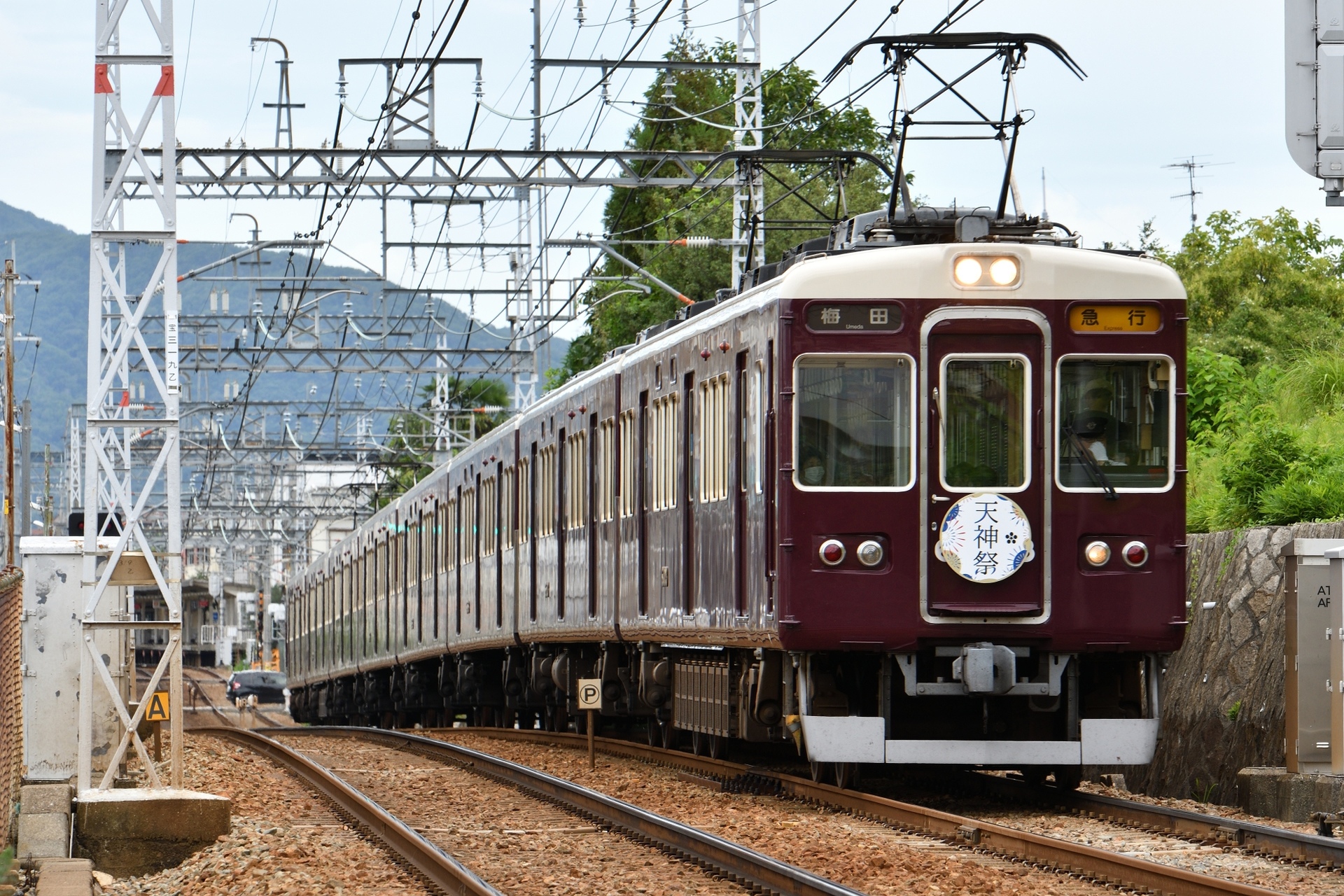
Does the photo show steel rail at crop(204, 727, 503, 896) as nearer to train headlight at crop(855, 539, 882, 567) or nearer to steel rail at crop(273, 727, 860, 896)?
steel rail at crop(273, 727, 860, 896)

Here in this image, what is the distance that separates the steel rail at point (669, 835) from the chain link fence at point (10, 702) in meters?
3.16

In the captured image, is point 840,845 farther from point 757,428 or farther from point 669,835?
point 757,428

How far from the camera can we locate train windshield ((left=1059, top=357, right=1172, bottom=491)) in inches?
436

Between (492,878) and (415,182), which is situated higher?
(415,182)

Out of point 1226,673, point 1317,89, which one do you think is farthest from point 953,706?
point 1317,89

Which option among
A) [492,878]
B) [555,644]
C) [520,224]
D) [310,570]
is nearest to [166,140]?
[492,878]

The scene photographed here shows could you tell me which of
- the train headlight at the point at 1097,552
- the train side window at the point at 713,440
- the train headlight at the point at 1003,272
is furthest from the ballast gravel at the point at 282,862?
the train headlight at the point at 1003,272

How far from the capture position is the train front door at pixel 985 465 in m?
11.0

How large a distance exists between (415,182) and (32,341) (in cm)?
2398

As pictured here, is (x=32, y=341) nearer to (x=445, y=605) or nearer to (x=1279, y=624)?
(x=445, y=605)

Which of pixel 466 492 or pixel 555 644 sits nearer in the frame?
pixel 555 644

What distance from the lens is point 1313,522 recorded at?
11.9 metres

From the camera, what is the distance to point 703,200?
116 ft

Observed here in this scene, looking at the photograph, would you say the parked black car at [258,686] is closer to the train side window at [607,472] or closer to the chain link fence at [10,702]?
the train side window at [607,472]
